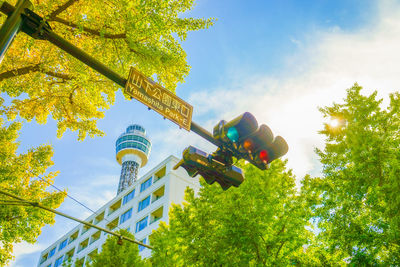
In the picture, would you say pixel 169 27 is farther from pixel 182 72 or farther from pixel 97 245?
pixel 97 245

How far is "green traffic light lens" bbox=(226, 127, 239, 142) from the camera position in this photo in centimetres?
320

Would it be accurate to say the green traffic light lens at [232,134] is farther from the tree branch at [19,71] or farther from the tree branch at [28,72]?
the tree branch at [19,71]

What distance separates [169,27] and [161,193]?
1066 inches

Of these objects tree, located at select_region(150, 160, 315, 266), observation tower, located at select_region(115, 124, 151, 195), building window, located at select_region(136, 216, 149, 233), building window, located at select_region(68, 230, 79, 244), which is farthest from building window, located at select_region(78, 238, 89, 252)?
tree, located at select_region(150, 160, 315, 266)

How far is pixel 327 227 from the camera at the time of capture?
1043cm

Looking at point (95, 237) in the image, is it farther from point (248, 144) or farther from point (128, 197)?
point (248, 144)

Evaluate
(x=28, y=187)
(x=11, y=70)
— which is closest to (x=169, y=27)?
(x=11, y=70)

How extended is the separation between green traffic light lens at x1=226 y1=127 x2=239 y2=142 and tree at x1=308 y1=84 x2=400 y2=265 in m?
7.53

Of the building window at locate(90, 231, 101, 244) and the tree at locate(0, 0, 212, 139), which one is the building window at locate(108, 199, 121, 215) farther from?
the tree at locate(0, 0, 212, 139)

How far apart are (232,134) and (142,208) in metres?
32.6

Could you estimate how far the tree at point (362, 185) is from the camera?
332 inches

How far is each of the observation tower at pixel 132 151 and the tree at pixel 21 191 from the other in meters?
61.2

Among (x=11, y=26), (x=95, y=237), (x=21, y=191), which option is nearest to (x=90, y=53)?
(x=11, y=26)

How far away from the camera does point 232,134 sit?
321 centimetres
